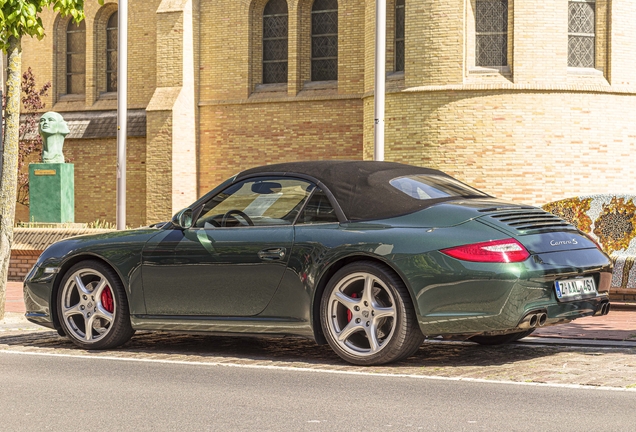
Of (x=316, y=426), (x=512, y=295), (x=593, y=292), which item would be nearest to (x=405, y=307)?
(x=512, y=295)

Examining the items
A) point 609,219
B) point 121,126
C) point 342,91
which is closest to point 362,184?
point 609,219

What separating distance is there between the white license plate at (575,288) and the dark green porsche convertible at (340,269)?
1 centimetres

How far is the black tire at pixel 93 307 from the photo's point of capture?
29.0 feet

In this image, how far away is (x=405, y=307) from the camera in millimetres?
7453

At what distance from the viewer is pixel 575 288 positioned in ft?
24.9

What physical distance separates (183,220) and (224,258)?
0.57 m

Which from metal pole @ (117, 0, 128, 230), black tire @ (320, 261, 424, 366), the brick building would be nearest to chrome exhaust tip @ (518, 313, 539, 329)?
black tire @ (320, 261, 424, 366)

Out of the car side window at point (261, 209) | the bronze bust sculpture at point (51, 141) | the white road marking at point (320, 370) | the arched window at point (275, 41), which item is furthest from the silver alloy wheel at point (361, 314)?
the arched window at point (275, 41)

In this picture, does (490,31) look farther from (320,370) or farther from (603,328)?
(320,370)

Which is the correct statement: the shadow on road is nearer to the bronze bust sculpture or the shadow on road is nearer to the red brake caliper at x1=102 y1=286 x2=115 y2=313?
the red brake caliper at x1=102 y1=286 x2=115 y2=313

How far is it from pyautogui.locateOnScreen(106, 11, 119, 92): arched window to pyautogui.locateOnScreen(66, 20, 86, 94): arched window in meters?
0.90

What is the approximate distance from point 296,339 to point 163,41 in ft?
67.7

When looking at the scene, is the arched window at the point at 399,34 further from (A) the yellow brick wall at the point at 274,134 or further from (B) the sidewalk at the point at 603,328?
(B) the sidewalk at the point at 603,328

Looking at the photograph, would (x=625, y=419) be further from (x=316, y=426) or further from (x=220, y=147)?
(x=220, y=147)
